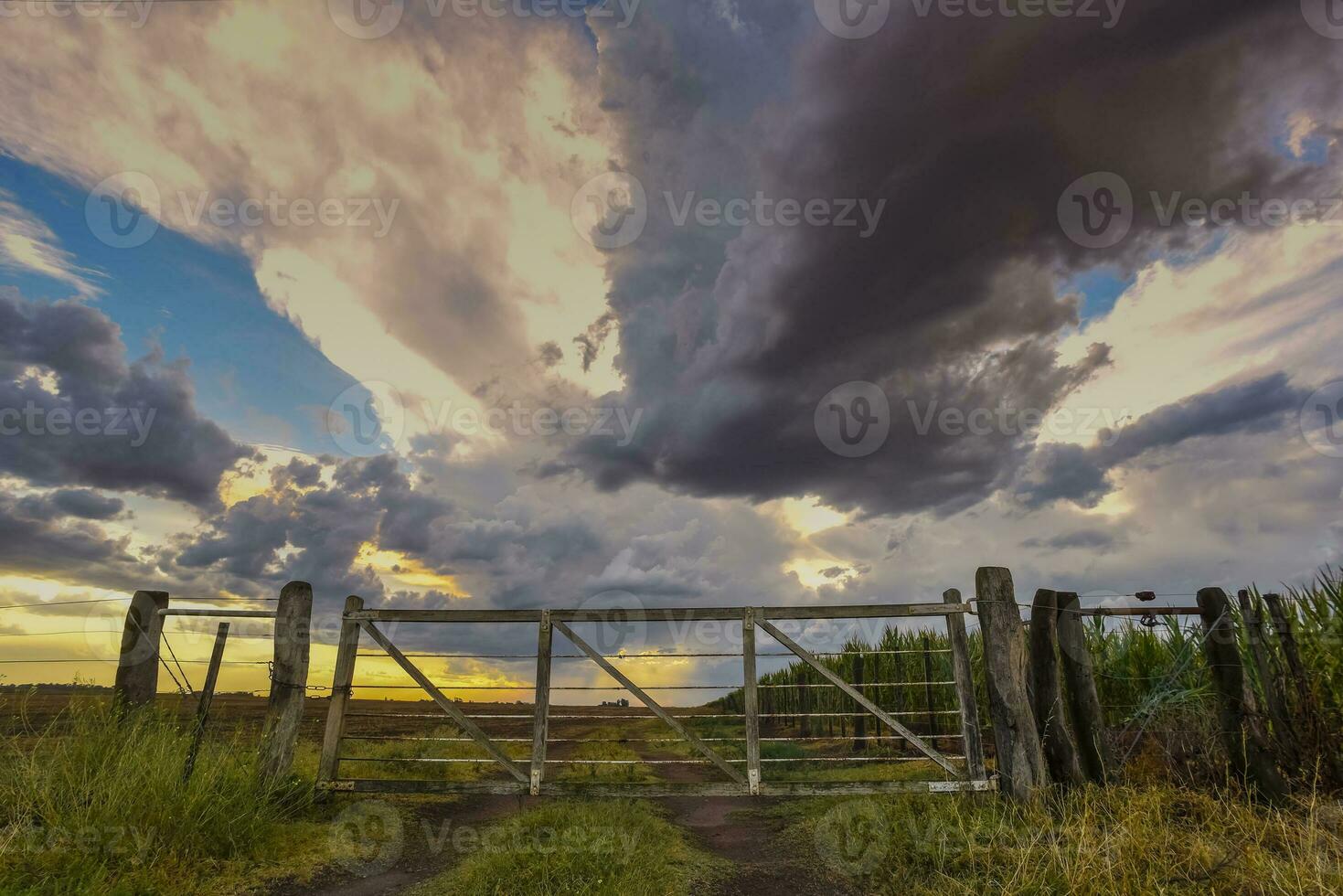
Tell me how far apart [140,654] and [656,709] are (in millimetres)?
6413

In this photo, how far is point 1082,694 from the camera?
25.0 ft

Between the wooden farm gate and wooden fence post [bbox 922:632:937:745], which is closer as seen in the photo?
the wooden farm gate

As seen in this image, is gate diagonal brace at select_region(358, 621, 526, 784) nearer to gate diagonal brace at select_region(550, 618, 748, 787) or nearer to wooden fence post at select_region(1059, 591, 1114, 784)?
gate diagonal brace at select_region(550, 618, 748, 787)

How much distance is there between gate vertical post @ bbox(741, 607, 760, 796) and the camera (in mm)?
7680

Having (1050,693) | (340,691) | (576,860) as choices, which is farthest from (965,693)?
(340,691)

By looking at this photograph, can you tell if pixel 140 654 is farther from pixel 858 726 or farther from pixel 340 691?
pixel 858 726

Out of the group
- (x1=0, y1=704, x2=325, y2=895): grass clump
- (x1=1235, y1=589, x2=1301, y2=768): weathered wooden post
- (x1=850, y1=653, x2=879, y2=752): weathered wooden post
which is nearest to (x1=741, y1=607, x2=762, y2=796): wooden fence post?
(x1=0, y1=704, x2=325, y2=895): grass clump

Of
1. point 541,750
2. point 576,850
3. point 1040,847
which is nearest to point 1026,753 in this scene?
point 1040,847

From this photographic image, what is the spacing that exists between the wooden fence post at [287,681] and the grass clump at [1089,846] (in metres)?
6.09

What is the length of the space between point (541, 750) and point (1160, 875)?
5904 mm

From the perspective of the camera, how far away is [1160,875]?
5047 millimetres

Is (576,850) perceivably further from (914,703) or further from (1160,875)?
(914,703)

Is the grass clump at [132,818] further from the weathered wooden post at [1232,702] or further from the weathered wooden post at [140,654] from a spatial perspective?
the weathered wooden post at [1232,702]

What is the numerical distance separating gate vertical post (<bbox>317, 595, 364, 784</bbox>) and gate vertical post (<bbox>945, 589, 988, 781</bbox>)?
7160mm
